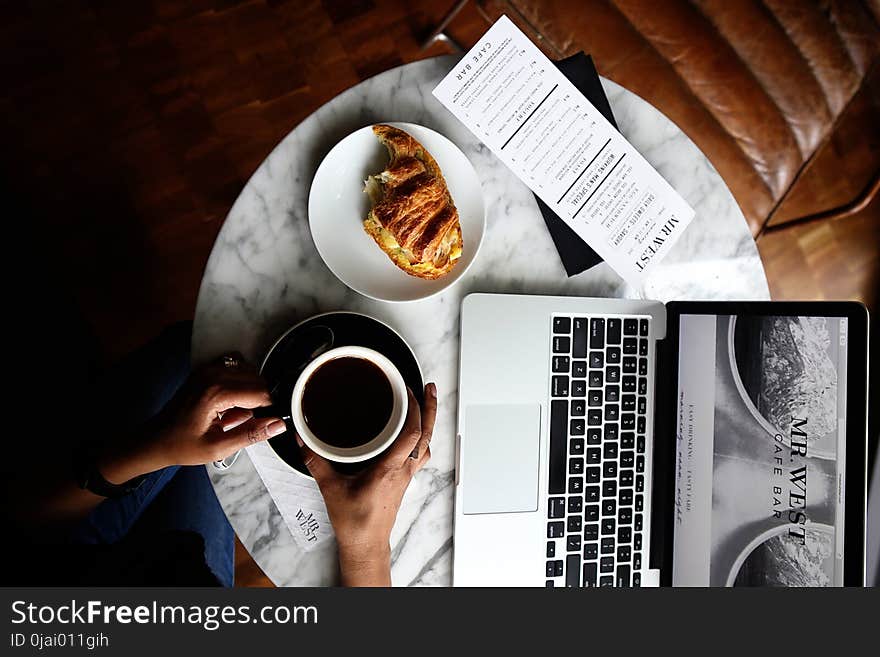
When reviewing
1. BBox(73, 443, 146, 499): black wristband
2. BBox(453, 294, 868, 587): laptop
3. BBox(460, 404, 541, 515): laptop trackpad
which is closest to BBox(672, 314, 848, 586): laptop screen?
BBox(453, 294, 868, 587): laptop

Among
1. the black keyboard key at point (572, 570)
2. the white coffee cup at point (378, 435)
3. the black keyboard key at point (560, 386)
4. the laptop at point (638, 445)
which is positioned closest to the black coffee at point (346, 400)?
the white coffee cup at point (378, 435)

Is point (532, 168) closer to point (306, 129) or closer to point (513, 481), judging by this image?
point (306, 129)

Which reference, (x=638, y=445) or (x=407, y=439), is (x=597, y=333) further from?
(x=407, y=439)

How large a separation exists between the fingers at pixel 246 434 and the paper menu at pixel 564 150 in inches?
19.2

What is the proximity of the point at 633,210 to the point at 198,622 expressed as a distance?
84cm

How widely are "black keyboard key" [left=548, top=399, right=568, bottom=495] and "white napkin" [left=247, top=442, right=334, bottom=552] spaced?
33 cm

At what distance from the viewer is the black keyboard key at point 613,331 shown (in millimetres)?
1000

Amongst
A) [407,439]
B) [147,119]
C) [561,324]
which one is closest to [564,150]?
[561,324]

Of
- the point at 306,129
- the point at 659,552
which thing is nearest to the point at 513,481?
the point at 659,552

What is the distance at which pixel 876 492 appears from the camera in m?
1.28

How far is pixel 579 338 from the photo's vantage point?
0.99 m

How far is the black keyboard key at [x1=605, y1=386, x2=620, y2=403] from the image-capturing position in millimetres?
1005

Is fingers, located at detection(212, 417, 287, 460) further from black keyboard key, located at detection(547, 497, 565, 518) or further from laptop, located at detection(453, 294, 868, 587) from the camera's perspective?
black keyboard key, located at detection(547, 497, 565, 518)

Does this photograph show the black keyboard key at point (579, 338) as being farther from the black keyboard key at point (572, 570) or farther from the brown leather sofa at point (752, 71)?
the brown leather sofa at point (752, 71)
